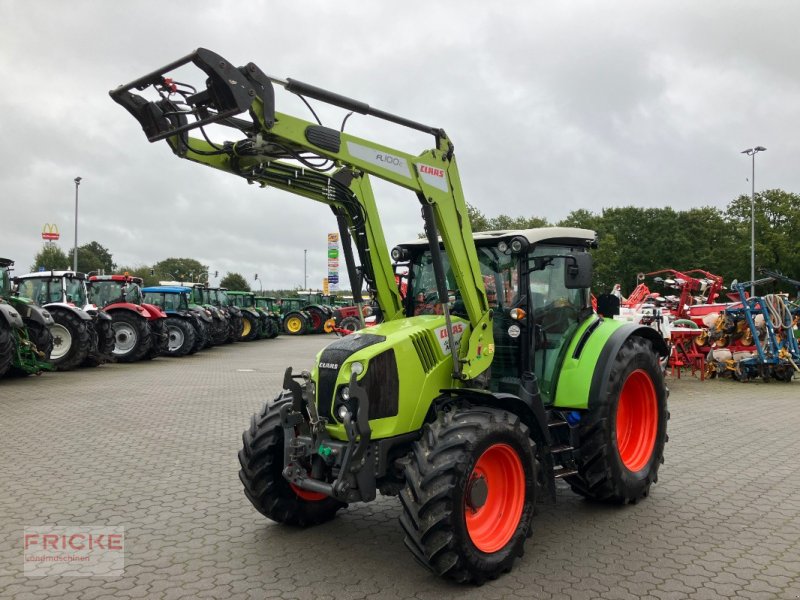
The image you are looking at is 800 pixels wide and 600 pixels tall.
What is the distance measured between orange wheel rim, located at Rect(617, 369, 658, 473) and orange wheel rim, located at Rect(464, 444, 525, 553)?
1.82 metres

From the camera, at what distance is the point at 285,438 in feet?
14.1

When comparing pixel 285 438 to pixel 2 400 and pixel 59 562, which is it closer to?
pixel 59 562

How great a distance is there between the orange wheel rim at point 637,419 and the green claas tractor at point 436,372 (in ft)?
0.05

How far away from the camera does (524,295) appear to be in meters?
4.99

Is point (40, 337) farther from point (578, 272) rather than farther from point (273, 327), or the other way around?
point (273, 327)

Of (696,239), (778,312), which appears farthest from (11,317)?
(696,239)

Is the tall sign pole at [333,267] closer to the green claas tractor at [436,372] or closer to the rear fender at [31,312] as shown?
the rear fender at [31,312]

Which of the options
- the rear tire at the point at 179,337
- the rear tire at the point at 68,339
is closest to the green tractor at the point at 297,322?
the rear tire at the point at 179,337

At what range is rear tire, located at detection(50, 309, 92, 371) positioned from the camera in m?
14.6

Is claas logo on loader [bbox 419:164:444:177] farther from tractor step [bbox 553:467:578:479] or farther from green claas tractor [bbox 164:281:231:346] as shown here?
green claas tractor [bbox 164:281:231:346]

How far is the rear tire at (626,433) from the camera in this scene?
4.96 meters

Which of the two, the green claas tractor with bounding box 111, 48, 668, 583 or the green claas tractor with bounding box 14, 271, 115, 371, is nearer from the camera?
the green claas tractor with bounding box 111, 48, 668, 583

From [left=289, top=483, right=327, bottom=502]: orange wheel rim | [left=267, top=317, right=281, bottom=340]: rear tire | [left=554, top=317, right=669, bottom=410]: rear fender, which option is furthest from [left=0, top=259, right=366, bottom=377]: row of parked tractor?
[left=554, top=317, right=669, bottom=410]: rear fender

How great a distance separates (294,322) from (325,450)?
2910 centimetres
